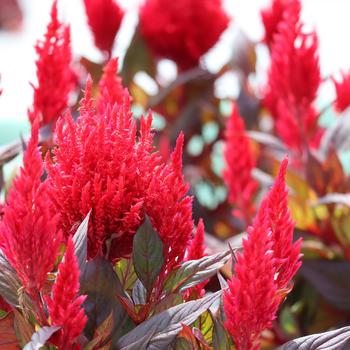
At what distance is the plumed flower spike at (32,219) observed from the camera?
0.73 meters

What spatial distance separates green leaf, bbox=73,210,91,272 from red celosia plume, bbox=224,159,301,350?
15cm

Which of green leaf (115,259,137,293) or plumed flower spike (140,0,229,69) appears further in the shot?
plumed flower spike (140,0,229,69)

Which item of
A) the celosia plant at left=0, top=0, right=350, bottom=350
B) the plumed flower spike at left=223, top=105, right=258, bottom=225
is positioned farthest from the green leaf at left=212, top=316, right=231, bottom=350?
the plumed flower spike at left=223, top=105, right=258, bottom=225

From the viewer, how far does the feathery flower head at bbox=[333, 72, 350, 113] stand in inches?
70.9

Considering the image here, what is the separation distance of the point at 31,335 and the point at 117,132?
0.75ft

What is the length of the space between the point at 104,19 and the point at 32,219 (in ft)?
5.46

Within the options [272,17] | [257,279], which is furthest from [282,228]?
[272,17]

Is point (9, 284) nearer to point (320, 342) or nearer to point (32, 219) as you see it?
point (32, 219)

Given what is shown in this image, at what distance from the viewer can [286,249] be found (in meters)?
0.84

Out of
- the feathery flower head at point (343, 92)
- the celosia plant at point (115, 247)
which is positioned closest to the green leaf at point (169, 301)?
the celosia plant at point (115, 247)

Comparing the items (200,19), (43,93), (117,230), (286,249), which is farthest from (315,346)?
(200,19)

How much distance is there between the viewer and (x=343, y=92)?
6.04 ft

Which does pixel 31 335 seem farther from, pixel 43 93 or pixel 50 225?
pixel 43 93

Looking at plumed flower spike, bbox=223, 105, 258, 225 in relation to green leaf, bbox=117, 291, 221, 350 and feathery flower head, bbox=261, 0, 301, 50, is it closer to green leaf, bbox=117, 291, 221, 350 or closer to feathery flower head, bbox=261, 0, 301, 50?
feathery flower head, bbox=261, 0, 301, 50
